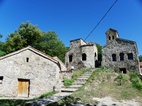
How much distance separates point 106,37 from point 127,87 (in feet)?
55.0

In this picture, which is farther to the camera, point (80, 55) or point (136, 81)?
point (80, 55)

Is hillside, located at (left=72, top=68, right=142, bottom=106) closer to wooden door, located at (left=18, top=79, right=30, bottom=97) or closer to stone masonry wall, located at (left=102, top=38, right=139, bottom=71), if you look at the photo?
wooden door, located at (left=18, top=79, right=30, bottom=97)

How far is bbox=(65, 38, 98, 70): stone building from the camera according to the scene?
25.8 m

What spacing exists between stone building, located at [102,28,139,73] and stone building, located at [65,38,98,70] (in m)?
2.25

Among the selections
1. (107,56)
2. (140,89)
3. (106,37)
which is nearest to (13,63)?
(140,89)

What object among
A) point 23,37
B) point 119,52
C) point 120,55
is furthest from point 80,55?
point 23,37

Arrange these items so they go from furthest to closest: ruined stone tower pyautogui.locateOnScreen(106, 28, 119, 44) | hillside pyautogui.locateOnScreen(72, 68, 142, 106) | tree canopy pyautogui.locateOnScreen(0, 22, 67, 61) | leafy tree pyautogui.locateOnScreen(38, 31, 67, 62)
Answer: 1. leafy tree pyautogui.locateOnScreen(38, 31, 67, 62)
2. tree canopy pyautogui.locateOnScreen(0, 22, 67, 61)
3. ruined stone tower pyautogui.locateOnScreen(106, 28, 119, 44)
4. hillside pyautogui.locateOnScreen(72, 68, 142, 106)

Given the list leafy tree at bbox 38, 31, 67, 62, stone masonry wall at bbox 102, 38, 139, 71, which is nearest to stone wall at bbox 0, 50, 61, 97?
stone masonry wall at bbox 102, 38, 139, 71

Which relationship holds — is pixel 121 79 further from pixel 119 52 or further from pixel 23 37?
pixel 23 37

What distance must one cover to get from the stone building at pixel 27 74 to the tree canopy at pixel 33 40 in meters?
16.5

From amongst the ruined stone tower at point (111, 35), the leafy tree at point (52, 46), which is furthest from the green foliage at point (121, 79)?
the leafy tree at point (52, 46)

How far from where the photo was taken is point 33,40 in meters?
34.2

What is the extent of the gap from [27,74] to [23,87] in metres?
1.31

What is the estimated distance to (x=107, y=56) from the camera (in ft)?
84.8
